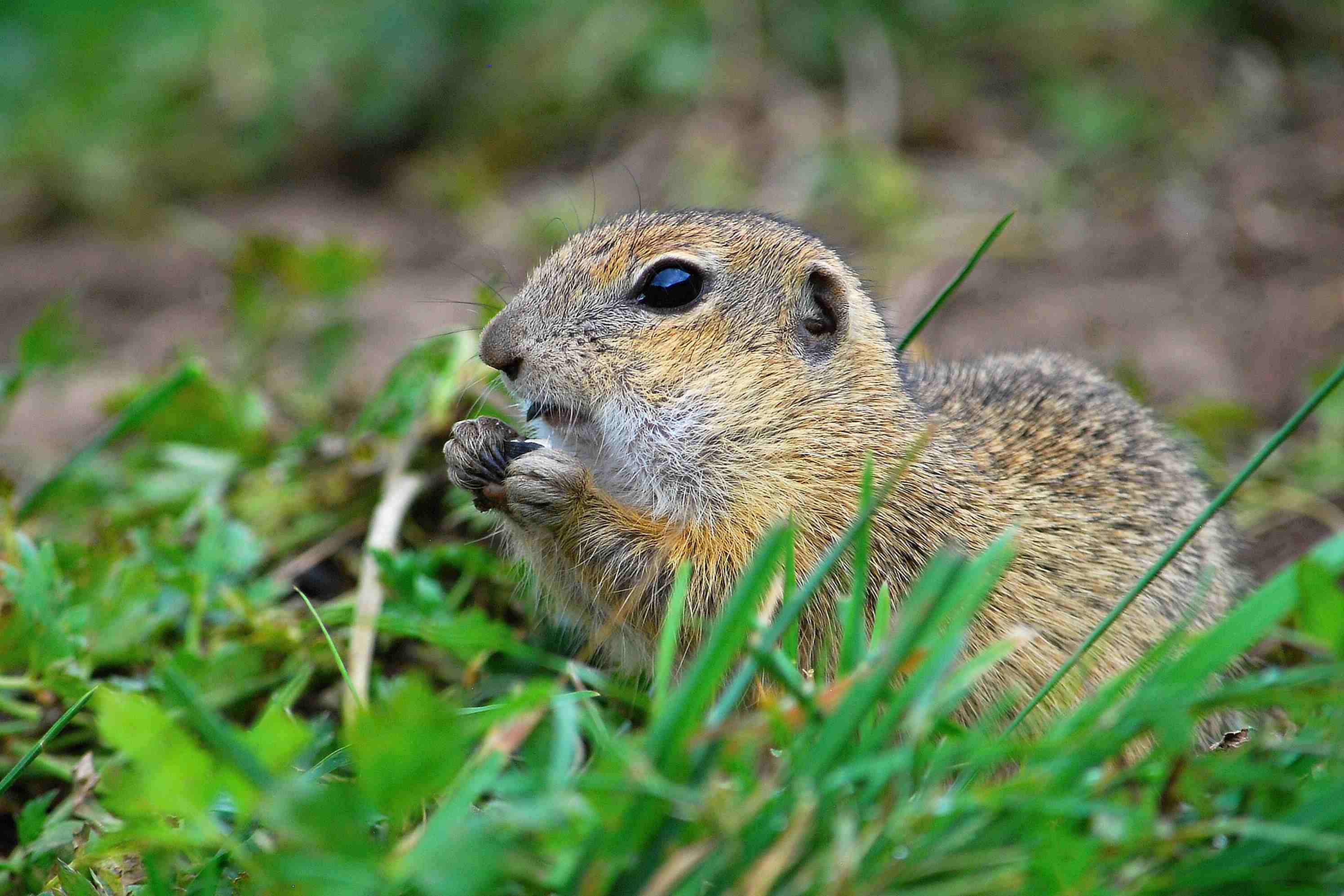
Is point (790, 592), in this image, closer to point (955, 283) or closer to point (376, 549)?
point (955, 283)

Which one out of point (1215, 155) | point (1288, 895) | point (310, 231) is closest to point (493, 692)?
point (1288, 895)

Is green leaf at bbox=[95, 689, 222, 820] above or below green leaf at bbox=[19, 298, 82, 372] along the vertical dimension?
above

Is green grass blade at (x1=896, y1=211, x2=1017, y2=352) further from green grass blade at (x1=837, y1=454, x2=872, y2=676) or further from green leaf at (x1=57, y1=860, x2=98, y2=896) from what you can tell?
green leaf at (x1=57, y1=860, x2=98, y2=896)

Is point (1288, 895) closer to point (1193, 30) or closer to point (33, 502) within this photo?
point (33, 502)

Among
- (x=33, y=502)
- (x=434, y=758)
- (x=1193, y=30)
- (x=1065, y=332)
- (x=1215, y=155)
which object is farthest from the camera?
(x=1193, y=30)

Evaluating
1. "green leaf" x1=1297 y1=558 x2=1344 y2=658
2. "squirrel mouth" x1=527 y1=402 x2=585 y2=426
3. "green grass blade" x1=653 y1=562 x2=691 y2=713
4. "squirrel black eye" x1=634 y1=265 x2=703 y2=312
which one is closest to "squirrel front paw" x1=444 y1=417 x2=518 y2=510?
"squirrel mouth" x1=527 y1=402 x2=585 y2=426

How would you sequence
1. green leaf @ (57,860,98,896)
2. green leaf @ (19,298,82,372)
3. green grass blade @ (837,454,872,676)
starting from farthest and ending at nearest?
green leaf @ (19,298,82,372)
green leaf @ (57,860,98,896)
green grass blade @ (837,454,872,676)

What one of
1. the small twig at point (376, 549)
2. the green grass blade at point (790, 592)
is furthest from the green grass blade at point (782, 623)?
the small twig at point (376, 549)
